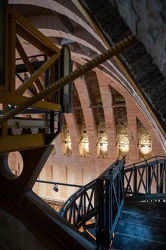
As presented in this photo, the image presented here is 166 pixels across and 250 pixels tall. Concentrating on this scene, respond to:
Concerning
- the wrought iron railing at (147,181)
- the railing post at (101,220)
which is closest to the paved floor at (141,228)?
the railing post at (101,220)

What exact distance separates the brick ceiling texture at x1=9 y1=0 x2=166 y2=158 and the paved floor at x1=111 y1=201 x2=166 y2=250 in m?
2.26

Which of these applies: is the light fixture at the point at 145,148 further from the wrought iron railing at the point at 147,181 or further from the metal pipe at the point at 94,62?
the metal pipe at the point at 94,62

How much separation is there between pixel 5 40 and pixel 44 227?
3.48m

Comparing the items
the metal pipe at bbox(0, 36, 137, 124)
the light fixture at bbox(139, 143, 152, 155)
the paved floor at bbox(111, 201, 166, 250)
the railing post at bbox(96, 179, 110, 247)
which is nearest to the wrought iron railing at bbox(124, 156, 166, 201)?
the paved floor at bbox(111, 201, 166, 250)

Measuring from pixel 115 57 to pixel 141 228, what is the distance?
161 inches

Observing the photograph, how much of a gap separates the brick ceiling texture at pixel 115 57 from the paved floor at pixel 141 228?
2.26 metres

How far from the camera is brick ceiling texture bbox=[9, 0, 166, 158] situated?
1.40 m

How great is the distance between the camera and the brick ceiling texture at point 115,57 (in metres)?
1.40

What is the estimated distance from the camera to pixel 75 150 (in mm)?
14930

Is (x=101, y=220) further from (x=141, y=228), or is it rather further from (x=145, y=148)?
(x=145, y=148)

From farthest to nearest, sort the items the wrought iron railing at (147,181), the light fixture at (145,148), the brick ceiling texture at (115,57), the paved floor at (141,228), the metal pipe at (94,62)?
the light fixture at (145,148)
the wrought iron railing at (147,181)
the paved floor at (141,228)
the brick ceiling texture at (115,57)
the metal pipe at (94,62)

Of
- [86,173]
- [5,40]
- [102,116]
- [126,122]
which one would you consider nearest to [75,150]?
[86,173]

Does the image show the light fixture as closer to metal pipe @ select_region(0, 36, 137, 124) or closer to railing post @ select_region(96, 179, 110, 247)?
railing post @ select_region(96, 179, 110, 247)

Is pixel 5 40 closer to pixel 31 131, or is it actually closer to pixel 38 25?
pixel 31 131
